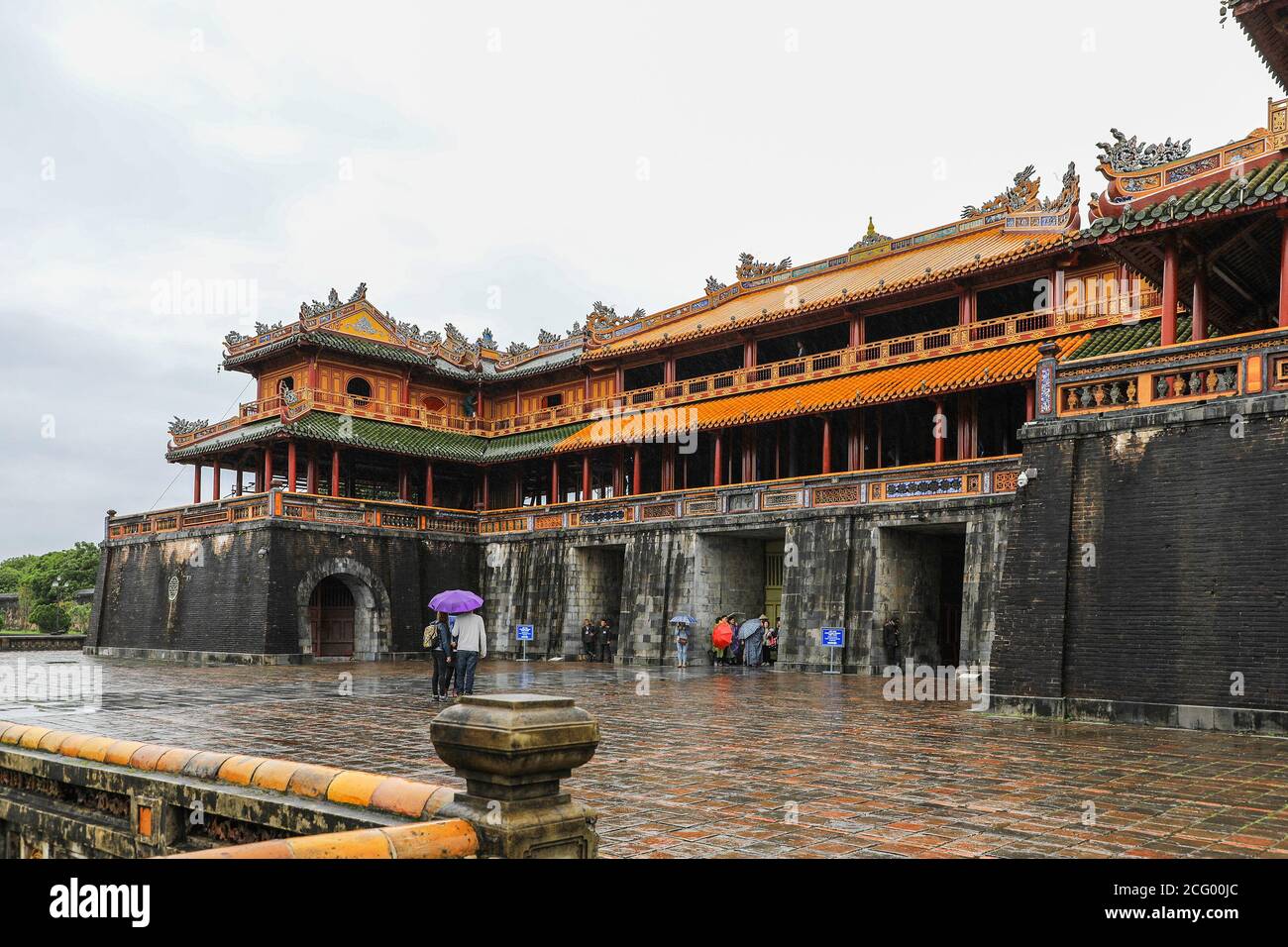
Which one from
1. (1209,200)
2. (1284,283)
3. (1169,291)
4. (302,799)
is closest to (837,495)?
(1169,291)

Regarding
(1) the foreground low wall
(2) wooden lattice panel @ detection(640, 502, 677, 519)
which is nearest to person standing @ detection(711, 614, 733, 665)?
(2) wooden lattice panel @ detection(640, 502, 677, 519)

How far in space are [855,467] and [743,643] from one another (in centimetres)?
521

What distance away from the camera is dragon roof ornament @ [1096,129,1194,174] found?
14.4 metres

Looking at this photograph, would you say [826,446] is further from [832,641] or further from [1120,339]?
[1120,339]

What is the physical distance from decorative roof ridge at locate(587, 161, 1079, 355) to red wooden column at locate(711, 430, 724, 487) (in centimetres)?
510

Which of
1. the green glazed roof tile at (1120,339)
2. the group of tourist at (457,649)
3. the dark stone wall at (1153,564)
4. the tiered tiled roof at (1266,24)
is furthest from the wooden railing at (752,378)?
the group of tourist at (457,649)

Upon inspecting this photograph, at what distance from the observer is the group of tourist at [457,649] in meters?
14.4

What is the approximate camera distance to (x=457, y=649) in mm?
14578

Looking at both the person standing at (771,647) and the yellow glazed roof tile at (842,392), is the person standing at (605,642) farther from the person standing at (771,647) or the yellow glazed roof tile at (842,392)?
the yellow glazed roof tile at (842,392)

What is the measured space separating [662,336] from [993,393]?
10.9 m

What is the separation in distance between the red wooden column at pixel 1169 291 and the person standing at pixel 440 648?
1042 centimetres

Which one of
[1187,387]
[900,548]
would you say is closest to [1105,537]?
[1187,387]

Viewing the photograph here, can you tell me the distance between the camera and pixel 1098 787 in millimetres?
7773

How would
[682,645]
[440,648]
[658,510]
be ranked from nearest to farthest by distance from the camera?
[440,648] < [682,645] < [658,510]
